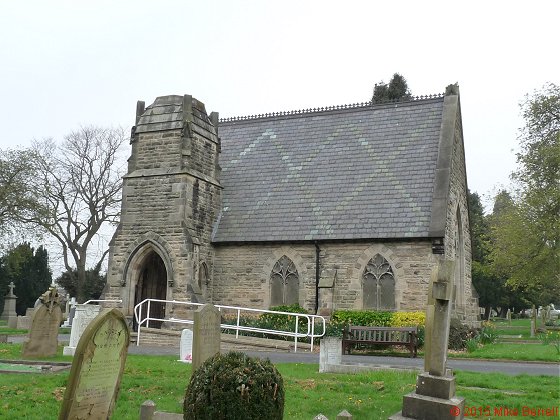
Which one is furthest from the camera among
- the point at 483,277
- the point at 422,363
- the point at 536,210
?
the point at 483,277

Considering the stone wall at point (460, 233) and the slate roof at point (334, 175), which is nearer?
the slate roof at point (334, 175)

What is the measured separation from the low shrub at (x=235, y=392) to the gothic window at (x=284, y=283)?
49.8 feet

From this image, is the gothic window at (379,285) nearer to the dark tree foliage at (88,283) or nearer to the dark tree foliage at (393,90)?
the dark tree foliage at (393,90)

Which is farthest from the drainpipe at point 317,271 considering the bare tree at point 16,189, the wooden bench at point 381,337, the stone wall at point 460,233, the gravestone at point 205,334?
the bare tree at point 16,189

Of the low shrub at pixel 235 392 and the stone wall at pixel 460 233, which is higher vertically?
the stone wall at pixel 460 233

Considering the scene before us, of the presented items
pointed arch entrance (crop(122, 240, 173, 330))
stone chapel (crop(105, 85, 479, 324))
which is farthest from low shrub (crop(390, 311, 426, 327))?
pointed arch entrance (crop(122, 240, 173, 330))

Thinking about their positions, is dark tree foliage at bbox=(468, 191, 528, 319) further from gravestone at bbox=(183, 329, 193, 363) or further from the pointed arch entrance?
gravestone at bbox=(183, 329, 193, 363)

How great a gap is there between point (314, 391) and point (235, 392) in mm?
3916

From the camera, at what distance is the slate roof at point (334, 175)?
2058 cm

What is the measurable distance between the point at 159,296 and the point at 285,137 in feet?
29.5

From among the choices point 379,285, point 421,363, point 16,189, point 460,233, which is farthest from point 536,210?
point 16,189

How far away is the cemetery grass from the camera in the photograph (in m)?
8.02

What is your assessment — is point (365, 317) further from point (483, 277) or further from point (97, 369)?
point (483, 277)

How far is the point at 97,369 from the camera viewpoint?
21.6 feet
